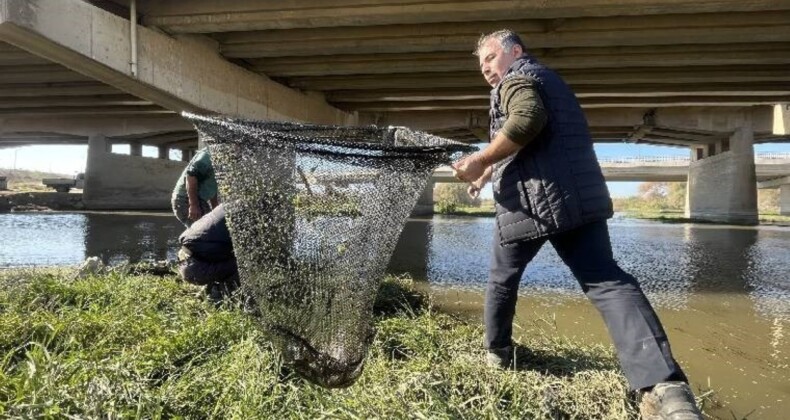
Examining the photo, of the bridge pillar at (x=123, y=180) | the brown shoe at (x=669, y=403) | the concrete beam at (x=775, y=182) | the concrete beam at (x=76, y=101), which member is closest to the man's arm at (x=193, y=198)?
the brown shoe at (x=669, y=403)

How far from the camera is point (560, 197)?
2602mm

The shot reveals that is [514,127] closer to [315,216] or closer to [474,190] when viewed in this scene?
[474,190]

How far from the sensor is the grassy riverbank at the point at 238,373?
2354 mm

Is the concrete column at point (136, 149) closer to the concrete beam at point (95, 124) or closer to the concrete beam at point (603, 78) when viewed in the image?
the concrete beam at point (95, 124)

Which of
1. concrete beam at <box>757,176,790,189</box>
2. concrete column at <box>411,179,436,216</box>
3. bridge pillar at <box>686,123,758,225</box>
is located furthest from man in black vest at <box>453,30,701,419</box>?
concrete beam at <box>757,176,790,189</box>

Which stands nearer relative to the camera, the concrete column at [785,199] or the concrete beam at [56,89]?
the concrete beam at [56,89]

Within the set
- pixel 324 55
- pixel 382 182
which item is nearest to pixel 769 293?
pixel 382 182

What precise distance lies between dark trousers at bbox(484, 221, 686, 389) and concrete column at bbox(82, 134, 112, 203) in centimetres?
2860

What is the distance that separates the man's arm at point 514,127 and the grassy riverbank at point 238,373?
1066 mm

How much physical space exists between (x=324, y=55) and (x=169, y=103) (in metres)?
3.34

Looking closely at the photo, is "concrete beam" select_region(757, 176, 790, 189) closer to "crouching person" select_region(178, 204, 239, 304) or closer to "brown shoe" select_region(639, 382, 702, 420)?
"crouching person" select_region(178, 204, 239, 304)

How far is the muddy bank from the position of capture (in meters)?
24.6

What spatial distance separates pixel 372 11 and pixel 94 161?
23529 mm

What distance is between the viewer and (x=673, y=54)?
11.2 m
